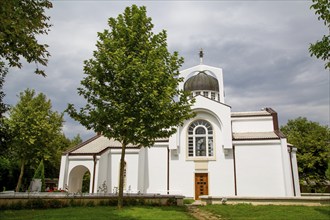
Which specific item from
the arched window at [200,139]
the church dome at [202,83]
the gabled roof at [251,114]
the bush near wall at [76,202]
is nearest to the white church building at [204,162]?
the arched window at [200,139]

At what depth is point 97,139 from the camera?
27438 millimetres

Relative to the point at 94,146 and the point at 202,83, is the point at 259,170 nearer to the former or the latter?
the point at 202,83

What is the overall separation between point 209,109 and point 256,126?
5.41 m

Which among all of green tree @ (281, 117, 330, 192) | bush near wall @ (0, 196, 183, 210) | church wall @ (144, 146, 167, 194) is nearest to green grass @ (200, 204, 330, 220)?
bush near wall @ (0, 196, 183, 210)

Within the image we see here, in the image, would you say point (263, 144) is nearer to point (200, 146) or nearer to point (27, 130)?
point (200, 146)

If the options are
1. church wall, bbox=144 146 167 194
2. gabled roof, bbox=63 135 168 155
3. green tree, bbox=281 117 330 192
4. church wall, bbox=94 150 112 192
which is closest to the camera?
church wall, bbox=144 146 167 194

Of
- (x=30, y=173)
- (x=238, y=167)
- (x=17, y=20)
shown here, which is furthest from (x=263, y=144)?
(x=30, y=173)

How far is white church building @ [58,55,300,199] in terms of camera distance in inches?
834

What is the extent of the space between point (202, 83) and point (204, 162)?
9.31 metres

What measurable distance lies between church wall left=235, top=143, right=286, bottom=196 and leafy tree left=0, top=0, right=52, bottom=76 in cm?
1697

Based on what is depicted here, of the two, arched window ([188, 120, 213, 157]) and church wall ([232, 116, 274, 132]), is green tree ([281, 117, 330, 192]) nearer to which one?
church wall ([232, 116, 274, 132])

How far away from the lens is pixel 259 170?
2130 cm

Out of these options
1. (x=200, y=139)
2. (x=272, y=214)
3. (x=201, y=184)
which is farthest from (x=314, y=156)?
(x=272, y=214)

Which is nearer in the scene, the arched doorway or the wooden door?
the wooden door
